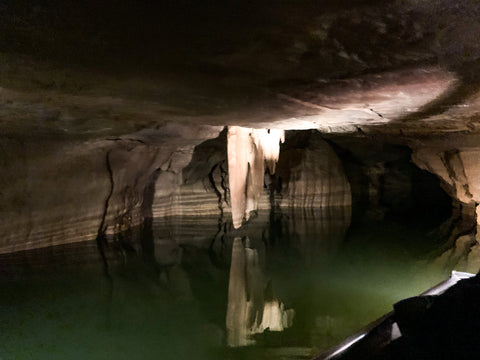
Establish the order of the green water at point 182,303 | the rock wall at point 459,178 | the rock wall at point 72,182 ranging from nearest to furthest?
the green water at point 182,303 → the rock wall at point 72,182 → the rock wall at point 459,178

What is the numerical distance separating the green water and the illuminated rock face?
94cm

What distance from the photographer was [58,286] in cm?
458

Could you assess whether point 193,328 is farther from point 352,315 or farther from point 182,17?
point 182,17

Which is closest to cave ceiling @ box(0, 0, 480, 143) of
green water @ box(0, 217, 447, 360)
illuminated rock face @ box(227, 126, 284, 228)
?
illuminated rock face @ box(227, 126, 284, 228)

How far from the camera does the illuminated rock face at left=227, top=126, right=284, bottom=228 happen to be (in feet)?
18.0

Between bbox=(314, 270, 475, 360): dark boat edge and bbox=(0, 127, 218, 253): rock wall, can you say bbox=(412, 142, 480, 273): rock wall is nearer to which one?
bbox=(314, 270, 475, 360): dark boat edge

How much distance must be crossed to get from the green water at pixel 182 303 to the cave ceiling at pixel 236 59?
2.01 metres

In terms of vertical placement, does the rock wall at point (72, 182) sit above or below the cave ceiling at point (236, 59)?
below

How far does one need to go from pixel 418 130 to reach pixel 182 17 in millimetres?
5241

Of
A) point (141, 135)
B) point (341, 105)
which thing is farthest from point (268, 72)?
point (141, 135)

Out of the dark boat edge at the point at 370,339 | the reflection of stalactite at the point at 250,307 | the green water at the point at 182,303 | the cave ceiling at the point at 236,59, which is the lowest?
the reflection of stalactite at the point at 250,307

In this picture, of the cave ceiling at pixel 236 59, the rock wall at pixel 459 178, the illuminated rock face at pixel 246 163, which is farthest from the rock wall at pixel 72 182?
the rock wall at pixel 459 178

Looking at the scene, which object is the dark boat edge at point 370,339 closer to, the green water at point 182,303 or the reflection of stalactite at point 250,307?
the green water at point 182,303

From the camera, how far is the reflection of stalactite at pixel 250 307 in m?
3.47
